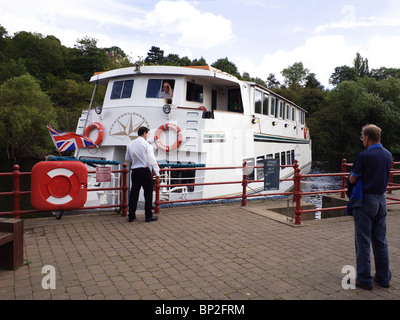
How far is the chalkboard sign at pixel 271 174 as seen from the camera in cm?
814

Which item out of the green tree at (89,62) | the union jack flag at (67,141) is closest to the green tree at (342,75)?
the green tree at (89,62)

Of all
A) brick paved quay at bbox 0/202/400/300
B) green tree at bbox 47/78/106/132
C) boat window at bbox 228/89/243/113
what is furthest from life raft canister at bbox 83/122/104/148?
green tree at bbox 47/78/106/132

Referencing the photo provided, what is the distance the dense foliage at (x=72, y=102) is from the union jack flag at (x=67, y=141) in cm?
2798

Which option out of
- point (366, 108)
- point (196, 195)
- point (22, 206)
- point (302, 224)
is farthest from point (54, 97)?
point (302, 224)

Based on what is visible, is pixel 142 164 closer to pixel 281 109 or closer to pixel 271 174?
pixel 271 174

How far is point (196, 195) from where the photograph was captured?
1030 cm

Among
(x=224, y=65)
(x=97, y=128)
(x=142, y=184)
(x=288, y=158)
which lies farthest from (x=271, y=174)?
(x=224, y=65)

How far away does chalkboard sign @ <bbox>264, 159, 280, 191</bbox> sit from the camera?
8.14 meters

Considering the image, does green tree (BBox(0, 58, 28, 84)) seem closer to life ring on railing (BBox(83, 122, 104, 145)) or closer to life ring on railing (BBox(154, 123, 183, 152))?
life ring on railing (BBox(83, 122, 104, 145))

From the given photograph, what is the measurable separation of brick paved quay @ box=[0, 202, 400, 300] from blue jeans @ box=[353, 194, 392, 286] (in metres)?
0.19

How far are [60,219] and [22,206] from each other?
42.8ft

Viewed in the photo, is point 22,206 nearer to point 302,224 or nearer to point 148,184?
point 148,184

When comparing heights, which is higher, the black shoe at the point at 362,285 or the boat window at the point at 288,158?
the boat window at the point at 288,158

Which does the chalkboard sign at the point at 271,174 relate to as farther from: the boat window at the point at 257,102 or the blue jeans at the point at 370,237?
the boat window at the point at 257,102
